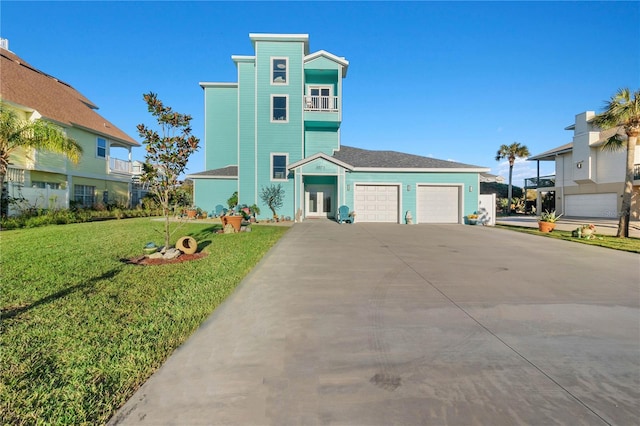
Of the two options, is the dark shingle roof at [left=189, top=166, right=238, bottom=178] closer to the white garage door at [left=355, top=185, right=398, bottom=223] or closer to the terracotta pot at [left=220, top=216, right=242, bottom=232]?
the terracotta pot at [left=220, top=216, right=242, bottom=232]

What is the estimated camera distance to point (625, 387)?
2773 millimetres

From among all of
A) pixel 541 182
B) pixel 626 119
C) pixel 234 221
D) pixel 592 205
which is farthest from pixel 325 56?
pixel 541 182

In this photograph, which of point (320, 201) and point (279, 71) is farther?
point (320, 201)

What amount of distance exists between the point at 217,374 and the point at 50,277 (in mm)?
5474

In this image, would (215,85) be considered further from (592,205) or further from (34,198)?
(592,205)

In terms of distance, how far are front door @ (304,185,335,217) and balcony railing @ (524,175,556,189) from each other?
86.6 ft

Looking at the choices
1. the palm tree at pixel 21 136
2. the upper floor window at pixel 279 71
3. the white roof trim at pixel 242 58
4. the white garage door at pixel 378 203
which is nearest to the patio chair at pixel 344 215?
the white garage door at pixel 378 203

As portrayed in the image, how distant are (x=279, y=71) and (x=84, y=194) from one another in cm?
1623

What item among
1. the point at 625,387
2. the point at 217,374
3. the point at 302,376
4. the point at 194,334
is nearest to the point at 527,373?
the point at 625,387

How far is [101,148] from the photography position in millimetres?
23047

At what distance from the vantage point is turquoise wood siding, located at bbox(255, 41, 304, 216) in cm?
2066

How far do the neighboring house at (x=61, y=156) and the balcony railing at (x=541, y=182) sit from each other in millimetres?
41816

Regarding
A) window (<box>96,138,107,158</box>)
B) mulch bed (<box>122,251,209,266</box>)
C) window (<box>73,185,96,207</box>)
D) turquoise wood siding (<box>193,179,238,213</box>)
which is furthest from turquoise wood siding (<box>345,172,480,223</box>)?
window (<box>96,138,107,158</box>)

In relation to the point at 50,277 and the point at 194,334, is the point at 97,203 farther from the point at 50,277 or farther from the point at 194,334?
the point at 194,334
